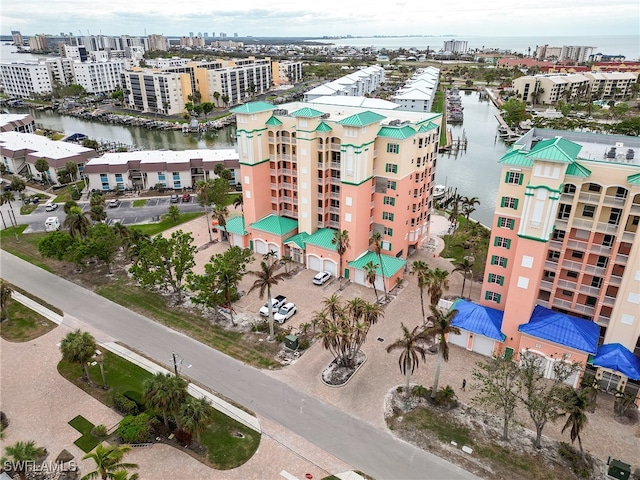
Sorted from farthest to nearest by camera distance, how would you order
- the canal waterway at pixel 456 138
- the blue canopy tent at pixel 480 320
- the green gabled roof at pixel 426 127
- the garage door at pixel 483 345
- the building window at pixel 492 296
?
the canal waterway at pixel 456 138
the green gabled roof at pixel 426 127
the building window at pixel 492 296
the garage door at pixel 483 345
the blue canopy tent at pixel 480 320

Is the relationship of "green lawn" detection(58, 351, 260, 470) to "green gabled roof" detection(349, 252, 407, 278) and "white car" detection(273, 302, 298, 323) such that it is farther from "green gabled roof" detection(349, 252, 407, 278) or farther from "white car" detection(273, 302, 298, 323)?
"green gabled roof" detection(349, 252, 407, 278)

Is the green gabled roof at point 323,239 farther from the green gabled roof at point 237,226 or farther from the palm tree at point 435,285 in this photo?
the palm tree at point 435,285

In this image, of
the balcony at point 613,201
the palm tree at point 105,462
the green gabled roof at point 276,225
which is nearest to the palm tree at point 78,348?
the palm tree at point 105,462

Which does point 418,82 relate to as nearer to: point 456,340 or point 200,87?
point 200,87

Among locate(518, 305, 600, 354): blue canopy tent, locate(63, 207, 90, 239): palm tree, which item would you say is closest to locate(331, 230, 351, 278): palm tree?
locate(518, 305, 600, 354): blue canopy tent

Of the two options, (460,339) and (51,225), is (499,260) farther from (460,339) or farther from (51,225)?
(51,225)

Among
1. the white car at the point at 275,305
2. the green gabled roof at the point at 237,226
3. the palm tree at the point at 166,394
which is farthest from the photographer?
the green gabled roof at the point at 237,226
